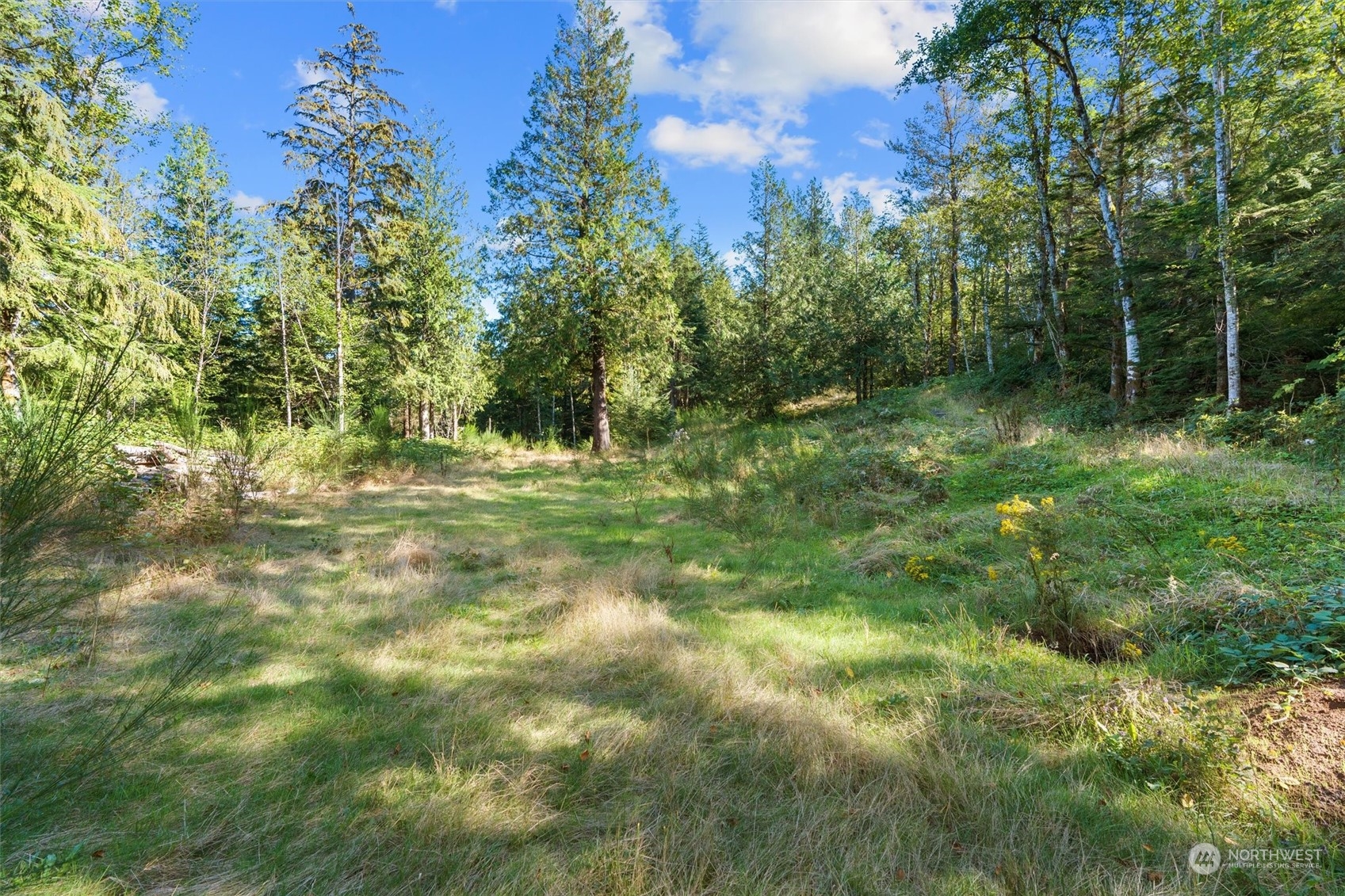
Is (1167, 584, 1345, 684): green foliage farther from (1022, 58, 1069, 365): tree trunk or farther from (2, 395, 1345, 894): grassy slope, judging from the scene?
(1022, 58, 1069, 365): tree trunk

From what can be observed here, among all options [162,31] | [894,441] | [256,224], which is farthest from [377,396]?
[894,441]

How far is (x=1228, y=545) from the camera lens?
3.80 m

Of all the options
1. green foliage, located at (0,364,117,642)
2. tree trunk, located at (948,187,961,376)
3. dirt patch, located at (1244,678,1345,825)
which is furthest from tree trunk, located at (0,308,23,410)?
tree trunk, located at (948,187,961,376)

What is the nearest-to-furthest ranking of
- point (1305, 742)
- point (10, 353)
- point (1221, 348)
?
point (1305, 742) < point (10, 353) < point (1221, 348)

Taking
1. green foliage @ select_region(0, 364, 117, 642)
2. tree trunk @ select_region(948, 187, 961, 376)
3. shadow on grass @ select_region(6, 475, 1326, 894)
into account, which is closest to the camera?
green foliage @ select_region(0, 364, 117, 642)

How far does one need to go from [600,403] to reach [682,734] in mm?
14287

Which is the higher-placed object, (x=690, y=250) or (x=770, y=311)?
(x=690, y=250)

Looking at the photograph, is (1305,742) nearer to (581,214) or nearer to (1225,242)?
Result: (1225,242)

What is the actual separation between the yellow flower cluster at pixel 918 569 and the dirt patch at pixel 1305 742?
2343mm

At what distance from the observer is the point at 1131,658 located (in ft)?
9.36

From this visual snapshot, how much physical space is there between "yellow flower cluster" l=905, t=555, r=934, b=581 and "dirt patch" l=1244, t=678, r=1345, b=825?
7.69 feet

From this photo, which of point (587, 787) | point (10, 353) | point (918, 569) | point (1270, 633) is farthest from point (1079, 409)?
point (10, 353)

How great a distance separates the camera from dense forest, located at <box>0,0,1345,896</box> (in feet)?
5.86

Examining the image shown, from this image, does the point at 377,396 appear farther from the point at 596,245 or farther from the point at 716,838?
the point at 716,838
